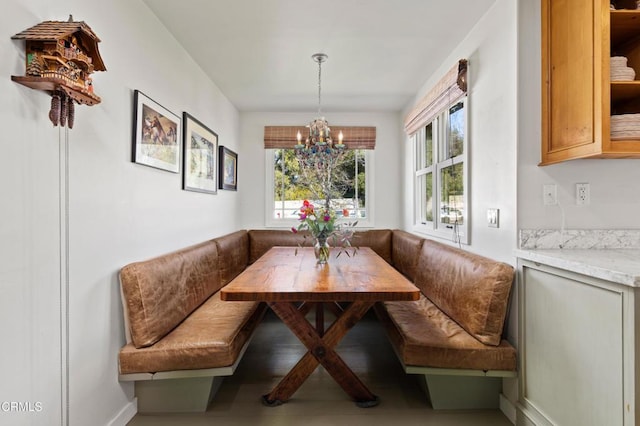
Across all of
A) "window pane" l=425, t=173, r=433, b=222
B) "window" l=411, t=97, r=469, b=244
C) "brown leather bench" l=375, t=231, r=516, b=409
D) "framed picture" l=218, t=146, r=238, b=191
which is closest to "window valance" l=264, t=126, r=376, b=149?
"framed picture" l=218, t=146, r=238, b=191

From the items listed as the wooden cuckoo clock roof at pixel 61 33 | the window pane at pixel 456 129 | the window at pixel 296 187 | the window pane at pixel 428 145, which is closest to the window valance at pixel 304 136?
the window at pixel 296 187

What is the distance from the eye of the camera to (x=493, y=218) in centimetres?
217

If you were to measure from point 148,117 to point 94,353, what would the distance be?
137 cm

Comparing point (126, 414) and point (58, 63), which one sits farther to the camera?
point (126, 414)

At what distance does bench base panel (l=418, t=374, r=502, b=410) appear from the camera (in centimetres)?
204

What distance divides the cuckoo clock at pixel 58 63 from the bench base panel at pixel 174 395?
4.97 feet

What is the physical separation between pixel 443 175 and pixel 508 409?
75.0 inches

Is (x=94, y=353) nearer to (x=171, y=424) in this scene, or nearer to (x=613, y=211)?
(x=171, y=424)

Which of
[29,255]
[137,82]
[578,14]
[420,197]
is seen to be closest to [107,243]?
[29,255]

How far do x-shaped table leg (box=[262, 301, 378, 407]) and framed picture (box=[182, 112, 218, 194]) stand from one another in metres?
1.42

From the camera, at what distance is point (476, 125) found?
95.7 inches

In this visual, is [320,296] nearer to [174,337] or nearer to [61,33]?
[174,337]

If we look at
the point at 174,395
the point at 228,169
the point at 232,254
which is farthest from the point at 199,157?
the point at 174,395

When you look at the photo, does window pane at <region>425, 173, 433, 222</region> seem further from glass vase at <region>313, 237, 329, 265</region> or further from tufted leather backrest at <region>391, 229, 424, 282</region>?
glass vase at <region>313, 237, 329, 265</region>
